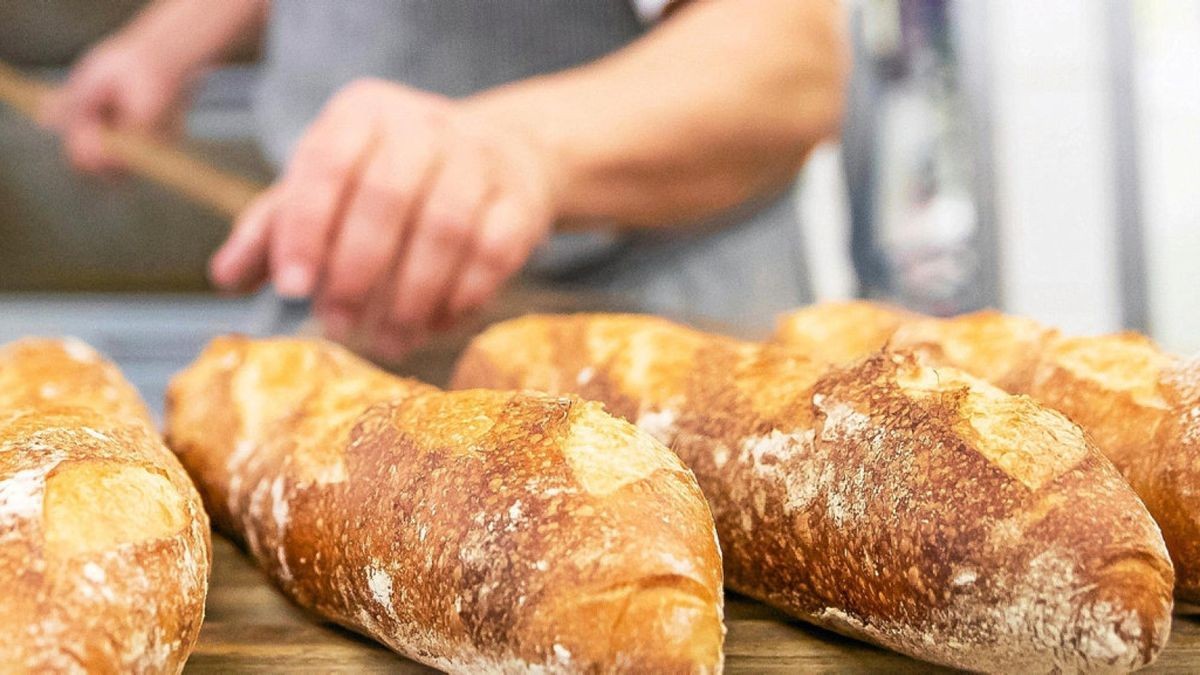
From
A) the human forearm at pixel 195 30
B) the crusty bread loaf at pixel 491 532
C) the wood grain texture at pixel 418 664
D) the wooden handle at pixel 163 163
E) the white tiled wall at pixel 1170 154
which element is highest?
the human forearm at pixel 195 30

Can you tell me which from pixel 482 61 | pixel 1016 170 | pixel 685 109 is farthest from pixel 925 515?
pixel 1016 170

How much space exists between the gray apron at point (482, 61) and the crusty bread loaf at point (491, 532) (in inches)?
38.1

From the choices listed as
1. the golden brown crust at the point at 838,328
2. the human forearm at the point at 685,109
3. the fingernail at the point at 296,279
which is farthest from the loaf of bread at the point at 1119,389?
the fingernail at the point at 296,279

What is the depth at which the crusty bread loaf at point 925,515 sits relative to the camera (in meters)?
0.66

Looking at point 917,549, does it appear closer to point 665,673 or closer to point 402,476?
point 665,673

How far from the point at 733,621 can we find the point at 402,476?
29 centimetres

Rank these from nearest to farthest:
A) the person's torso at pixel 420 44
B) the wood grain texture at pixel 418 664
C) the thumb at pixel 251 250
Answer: the wood grain texture at pixel 418 664
the thumb at pixel 251 250
the person's torso at pixel 420 44

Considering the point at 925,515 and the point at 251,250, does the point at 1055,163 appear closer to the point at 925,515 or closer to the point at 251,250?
the point at 251,250

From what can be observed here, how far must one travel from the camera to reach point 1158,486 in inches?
32.2

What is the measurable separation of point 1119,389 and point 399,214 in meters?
0.97

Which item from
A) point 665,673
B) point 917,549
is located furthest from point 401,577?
point 917,549

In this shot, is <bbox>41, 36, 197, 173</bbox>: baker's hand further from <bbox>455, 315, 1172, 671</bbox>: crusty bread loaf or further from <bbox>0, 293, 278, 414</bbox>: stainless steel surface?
<bbox>455, 315, 1172, 671</bbox>: crusty bread loaf

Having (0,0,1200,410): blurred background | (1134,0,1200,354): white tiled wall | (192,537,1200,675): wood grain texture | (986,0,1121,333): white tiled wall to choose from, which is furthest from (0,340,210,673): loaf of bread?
(1134,0,1200,354): white tiled wall

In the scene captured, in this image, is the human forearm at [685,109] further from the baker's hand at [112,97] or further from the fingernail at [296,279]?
the baker's hand at [112,97]
